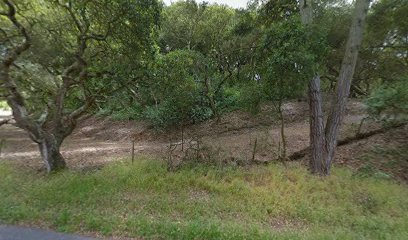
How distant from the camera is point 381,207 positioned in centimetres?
751

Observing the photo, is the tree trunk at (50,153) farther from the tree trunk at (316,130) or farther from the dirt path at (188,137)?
the tree trunk at (316,130)

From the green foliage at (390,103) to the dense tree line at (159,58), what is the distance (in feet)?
0.13

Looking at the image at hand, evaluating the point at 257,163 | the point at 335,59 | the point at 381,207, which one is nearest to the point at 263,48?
the point at 257,163

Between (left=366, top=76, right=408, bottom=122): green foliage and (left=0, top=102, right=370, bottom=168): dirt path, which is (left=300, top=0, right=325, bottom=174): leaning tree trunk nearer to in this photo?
(left=0, top=102, right=370, bottom=168): dirt path

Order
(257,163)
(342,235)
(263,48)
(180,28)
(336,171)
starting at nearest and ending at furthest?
(342,235), (263,48), (336,171), (257,163), (180,28)

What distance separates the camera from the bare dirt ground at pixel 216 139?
11609 millimetres

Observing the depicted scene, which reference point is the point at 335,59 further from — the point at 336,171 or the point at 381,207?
the point at 381,207

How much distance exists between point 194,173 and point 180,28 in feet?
43.2

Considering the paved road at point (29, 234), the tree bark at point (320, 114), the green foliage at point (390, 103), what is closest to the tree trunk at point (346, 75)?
the tree bark at point (320, 114)

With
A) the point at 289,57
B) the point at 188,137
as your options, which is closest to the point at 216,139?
the point at 188,137

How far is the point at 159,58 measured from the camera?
11.0 metres

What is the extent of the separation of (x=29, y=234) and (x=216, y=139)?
9.98 metres

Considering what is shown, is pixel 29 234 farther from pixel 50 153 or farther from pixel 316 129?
pixel 316 129

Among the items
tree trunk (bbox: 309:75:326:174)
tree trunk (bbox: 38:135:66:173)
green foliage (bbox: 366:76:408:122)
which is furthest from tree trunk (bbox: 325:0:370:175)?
tree trunk (bbox: 38:135:66:173)
